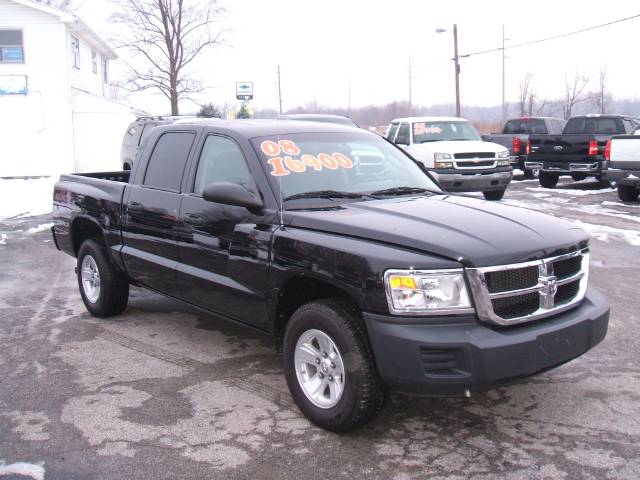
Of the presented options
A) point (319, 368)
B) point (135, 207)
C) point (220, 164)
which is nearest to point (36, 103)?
point (135, 207)

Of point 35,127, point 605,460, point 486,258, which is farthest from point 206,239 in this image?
point 35,127

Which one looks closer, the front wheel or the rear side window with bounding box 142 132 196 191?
the rear side window with bounding box 142 132 196 191

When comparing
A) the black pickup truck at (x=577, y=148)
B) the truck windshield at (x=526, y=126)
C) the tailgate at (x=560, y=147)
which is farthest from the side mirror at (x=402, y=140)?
the truck windshield at (x=526, y=126)

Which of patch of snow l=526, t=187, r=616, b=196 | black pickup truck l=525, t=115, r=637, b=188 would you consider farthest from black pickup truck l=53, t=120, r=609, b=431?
black pickup truck l=525, t=115, r=637, b=188

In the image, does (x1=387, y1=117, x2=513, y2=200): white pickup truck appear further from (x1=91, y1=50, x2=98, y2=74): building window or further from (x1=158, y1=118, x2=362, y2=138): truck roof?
(x1=91, y1=50, x2=98, y2=74): building window

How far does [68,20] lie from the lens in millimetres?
22844

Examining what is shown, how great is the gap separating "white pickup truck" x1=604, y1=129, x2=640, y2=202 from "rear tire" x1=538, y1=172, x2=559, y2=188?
12.6 ft

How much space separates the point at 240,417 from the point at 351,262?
4.23ft

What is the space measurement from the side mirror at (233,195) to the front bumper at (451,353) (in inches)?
45.9

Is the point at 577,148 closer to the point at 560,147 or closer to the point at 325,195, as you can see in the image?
the point at 560,147

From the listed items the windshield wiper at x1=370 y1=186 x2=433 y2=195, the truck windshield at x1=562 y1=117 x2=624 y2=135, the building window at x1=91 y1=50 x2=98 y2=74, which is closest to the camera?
the windshield wiper at x1=370 y1=186 x2=433 y2=195

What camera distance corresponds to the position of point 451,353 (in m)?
3.22

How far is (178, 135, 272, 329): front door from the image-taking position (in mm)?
4176

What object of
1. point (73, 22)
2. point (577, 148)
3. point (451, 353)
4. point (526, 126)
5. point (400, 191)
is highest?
point (73, 22)
